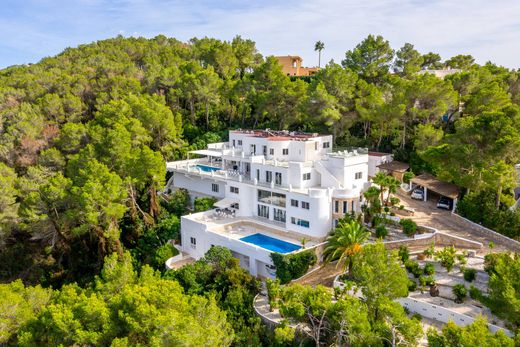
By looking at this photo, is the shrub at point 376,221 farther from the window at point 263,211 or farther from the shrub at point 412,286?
the window at point 263,211

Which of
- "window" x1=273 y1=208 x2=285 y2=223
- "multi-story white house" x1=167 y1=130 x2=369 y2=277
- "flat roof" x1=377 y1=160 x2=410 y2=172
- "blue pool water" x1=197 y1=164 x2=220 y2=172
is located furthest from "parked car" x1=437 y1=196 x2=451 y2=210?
"blue pool water" x1=197 y1=164 x2=220 y2=172

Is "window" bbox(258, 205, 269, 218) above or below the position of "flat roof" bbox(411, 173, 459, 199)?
below

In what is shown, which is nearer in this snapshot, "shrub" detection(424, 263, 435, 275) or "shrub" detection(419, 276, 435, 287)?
"shrub" detection(419, 276, 435, 287)

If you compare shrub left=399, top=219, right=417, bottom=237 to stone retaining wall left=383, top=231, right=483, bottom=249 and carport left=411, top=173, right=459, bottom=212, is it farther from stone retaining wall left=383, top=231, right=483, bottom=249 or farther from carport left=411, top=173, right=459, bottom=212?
carport left=411, top=173, right=459, bottom=212

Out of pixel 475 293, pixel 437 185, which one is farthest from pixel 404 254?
pixel 437 185

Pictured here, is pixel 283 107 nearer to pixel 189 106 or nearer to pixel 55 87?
pixel 189 106

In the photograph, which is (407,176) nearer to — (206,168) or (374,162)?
(374,162)
